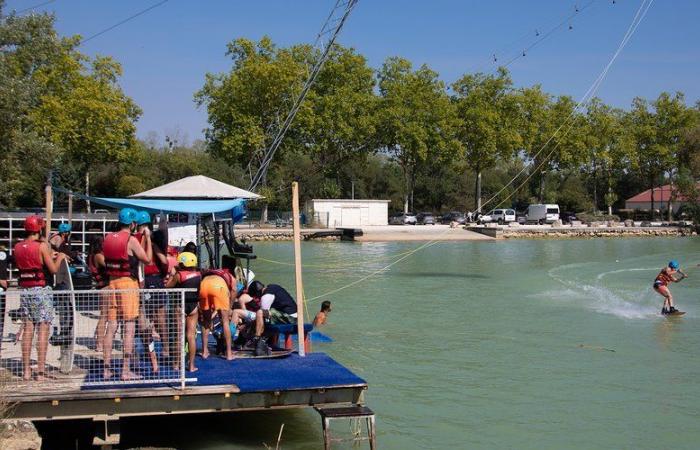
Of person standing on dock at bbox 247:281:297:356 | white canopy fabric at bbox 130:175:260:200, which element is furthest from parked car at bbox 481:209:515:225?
person standing on dock at bbox 247:281:297:356

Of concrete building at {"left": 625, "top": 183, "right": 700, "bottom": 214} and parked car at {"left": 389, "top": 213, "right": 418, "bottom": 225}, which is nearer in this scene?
parked car at {"left": 389, "top": 213, "right": 418, "bottom": 225}

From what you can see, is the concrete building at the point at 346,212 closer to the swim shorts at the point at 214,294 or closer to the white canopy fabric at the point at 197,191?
the white canopy fabric at the point at 197,191

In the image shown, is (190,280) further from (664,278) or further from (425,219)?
(425,219)

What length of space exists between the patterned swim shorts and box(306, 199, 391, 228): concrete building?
214 ft

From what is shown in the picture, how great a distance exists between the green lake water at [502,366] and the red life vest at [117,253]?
8.25 ft

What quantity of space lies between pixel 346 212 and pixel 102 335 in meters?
66.0

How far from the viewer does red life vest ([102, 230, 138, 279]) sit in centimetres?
912

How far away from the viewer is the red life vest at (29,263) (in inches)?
360

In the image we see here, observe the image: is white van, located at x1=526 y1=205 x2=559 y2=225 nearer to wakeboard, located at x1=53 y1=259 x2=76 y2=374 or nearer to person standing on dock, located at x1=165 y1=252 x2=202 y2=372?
person standing on dock, located at x1=165 y1=252 x2=202 y2=372

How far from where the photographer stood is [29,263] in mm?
9156

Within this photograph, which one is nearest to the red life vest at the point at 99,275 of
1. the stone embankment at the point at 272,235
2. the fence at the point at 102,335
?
the fence at the point at 102,335

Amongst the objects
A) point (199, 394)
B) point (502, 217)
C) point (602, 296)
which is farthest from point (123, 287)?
point (502, 217)

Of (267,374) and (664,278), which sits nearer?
(267,374)

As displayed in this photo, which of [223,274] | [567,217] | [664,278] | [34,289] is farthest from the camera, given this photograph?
[567,217]
